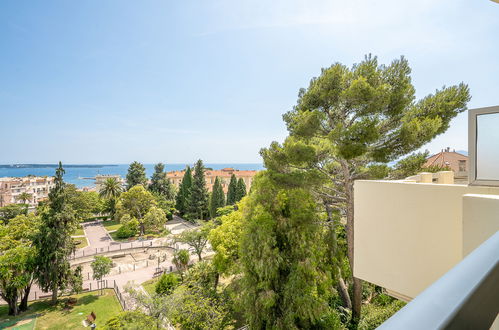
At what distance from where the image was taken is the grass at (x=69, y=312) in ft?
34.3

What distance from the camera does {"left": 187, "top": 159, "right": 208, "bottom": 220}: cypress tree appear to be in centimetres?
2770

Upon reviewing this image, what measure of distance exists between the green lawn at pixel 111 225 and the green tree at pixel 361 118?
937 inches

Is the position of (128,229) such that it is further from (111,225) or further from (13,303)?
(13,303)

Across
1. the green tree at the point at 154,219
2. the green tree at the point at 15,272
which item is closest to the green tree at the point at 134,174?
the green tree at the point at 154,219

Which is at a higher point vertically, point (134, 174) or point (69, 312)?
point (134, 174)

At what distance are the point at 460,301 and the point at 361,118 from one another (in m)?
8.04

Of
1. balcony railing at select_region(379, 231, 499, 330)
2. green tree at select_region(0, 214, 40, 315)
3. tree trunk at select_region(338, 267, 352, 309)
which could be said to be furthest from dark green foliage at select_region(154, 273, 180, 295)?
balcony railing at select_region(379, 231, 499, 330)

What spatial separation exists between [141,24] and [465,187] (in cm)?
1545

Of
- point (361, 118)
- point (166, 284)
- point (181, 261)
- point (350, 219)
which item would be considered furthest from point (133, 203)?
point (361, 118)

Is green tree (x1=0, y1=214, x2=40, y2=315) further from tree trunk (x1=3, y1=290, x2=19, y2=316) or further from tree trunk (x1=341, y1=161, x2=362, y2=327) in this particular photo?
tree trunk (x1=341, y1=161, x2=362, y2=327)

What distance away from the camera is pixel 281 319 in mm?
7590

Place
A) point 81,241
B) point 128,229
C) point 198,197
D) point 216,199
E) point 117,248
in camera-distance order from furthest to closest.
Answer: point 198,197
point 216,199
point 128,229
point 81,241
point 117,248

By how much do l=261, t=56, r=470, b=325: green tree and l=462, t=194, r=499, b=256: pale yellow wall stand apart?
452cm

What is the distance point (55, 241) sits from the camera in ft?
40.8
